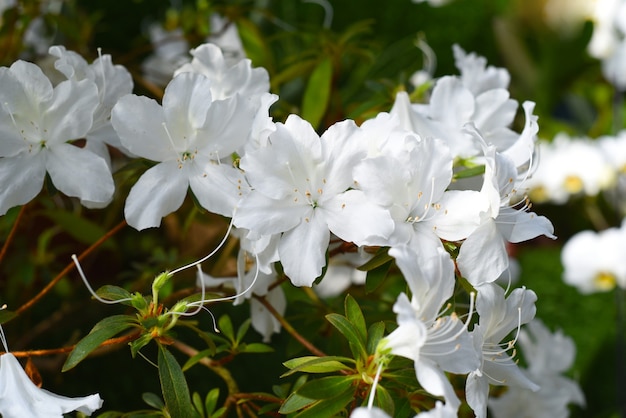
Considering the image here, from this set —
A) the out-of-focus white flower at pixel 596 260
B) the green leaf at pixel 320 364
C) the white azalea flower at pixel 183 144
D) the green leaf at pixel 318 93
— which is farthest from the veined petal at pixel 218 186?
the out-of-focus white flower at pixel 596 260

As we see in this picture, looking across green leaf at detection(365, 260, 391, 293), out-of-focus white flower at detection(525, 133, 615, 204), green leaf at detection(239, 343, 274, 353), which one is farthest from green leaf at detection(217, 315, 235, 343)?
out-of-focus white flower at detection(525, 133, 615, 204)

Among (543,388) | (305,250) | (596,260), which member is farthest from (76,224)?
(596,260)

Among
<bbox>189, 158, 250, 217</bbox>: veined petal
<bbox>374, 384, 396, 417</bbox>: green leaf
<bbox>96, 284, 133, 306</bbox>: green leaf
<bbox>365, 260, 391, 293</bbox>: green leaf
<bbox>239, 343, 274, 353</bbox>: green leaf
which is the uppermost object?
<bbox>189, 158, 250, 217</bbox>: veined petal

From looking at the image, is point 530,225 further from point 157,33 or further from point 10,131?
point 157,33

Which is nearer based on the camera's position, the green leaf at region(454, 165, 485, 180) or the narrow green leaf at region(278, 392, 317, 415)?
the narrow green leaf at region(278, 392, 317, 415)

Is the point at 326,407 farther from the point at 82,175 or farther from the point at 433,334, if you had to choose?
the point at 82,175

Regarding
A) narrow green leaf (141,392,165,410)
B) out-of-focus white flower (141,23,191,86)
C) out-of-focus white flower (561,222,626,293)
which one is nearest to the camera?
narrow green leaf (141,392,165,410)

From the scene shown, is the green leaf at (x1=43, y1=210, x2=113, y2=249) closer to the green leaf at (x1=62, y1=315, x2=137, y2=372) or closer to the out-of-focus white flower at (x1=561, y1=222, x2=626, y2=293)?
the green leaf at (x1=62, y1=315, x2=137, y2=372)
